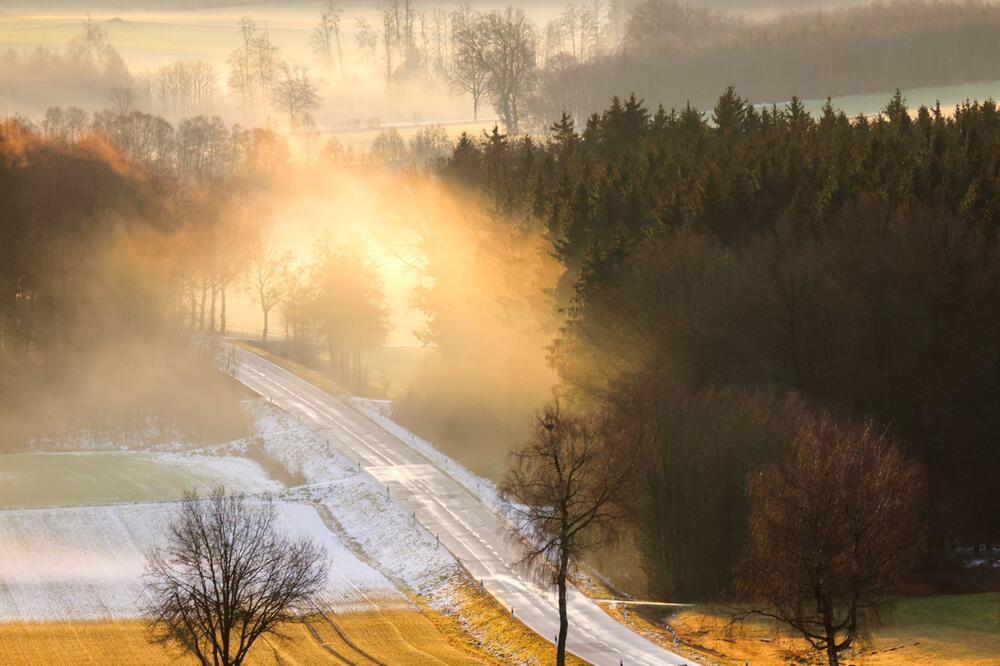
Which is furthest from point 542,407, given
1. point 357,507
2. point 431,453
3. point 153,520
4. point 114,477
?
point 114,477

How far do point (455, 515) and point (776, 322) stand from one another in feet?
55.5

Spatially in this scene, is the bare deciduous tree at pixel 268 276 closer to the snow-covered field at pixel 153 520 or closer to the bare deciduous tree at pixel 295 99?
the snow-covered field at pixel 153 520

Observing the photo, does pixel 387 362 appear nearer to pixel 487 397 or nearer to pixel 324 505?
pixel 487 397

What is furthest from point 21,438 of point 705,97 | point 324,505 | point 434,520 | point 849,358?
point 705,97

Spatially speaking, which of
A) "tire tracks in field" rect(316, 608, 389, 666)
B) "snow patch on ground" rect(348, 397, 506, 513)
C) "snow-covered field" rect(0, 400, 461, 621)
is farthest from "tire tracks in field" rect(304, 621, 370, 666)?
"snow patch on ground" rect(348, 397, 506, 513)

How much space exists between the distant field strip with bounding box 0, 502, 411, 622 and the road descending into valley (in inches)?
158

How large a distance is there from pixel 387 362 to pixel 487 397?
→ 29.6 metres

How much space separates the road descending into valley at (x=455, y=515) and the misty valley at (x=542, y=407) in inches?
9.2

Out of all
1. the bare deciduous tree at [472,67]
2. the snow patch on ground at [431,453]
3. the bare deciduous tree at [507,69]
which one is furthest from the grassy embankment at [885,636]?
the bare deciduous tree at [472,67]

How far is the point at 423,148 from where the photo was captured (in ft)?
490

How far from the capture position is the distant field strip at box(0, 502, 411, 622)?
51.8m

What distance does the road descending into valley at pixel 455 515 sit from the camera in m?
44.4

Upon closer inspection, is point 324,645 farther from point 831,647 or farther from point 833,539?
point 833,539

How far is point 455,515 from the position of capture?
206ft
